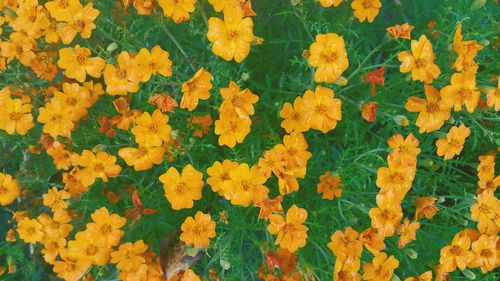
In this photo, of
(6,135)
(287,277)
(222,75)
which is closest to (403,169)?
(287,277)

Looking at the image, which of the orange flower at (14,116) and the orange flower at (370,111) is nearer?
the orange flower at (370,111)

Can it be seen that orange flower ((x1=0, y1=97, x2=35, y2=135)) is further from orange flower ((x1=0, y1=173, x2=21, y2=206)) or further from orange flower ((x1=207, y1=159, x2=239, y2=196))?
orange flower ((x1=207, y1=159, x2=239, y2=196))

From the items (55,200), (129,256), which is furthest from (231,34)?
(55,200)

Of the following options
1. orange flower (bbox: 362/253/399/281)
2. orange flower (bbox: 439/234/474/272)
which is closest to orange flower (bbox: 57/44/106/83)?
orange flower (bbox: 362/253/399/281)

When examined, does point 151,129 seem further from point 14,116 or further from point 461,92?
point 461,92

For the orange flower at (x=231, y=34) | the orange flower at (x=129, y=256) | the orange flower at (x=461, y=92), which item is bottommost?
the orange flower at (x=129, y=256)

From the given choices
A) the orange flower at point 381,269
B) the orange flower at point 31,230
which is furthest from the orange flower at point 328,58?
the orange flower at point 31,230

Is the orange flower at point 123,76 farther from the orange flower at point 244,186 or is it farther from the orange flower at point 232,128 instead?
the orange flower at point 244,186
